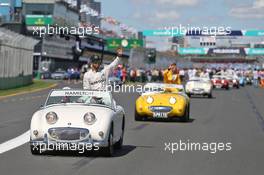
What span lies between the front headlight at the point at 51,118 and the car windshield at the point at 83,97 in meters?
0.93

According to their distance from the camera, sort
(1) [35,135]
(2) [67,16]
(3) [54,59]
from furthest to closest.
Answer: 1. (2) [67,16]
2. (3) [54,59]
3. (1) [35,135]

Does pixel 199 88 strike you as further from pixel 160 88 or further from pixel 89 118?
pixel 89 118

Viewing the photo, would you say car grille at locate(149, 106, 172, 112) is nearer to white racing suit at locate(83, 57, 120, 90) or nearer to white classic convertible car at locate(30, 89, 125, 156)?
white racing suit at locate(83, 57, 120, 90)

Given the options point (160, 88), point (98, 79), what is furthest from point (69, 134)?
point (160, 88)

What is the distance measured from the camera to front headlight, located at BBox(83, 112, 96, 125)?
1067 cm

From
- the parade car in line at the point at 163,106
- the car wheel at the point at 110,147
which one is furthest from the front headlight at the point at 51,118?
the parade car in line at the point at 163,106

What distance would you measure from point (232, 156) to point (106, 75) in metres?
2.97

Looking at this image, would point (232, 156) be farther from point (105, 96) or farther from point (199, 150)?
point (105, 96)

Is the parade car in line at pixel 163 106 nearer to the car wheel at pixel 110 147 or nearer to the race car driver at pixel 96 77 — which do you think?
the race car driver at pixel 96 77

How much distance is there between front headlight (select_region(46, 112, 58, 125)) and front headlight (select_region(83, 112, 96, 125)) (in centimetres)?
43

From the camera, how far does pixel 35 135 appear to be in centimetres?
1062

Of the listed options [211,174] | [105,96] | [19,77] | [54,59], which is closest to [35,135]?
[105,96]

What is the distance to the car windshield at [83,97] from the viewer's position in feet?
38.6

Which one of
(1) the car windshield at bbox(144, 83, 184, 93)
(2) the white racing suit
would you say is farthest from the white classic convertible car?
(1) the car windshield at bbox(144, 83, 184, 93)
